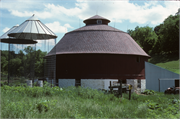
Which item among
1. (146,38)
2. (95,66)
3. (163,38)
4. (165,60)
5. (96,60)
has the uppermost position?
(146,38)

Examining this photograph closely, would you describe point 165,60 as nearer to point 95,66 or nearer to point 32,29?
point 95,66

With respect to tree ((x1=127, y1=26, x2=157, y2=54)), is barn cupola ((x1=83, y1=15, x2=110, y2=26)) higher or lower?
lower

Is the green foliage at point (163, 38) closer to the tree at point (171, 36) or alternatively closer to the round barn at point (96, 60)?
the tree at point (171, 36)

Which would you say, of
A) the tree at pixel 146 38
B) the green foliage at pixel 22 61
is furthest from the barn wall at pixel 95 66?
the tree at pixel 146 38

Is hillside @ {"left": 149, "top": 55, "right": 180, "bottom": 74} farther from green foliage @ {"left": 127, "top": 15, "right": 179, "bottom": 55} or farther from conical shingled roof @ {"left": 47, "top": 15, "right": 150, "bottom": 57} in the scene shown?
conical shingled roof @ {"left": 47, "top": 15, "right": 150, "bottom": 57}

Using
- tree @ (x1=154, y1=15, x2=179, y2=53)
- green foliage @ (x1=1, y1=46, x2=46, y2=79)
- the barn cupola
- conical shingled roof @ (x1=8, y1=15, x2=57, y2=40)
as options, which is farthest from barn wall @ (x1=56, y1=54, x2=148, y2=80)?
tree @ (x1=154, y1=15, x2=179, y2=53)

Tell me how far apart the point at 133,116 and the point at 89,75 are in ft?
51.6

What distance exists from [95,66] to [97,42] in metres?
3.06

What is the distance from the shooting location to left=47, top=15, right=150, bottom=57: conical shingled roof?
25297 millimetres

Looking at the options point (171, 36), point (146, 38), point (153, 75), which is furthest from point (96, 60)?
point (146, 38)

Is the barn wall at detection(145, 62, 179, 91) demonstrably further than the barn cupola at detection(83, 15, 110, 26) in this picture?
No

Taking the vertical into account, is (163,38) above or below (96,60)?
above

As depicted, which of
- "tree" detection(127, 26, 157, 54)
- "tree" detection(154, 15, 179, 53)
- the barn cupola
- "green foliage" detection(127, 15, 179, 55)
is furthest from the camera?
"tree" detection(127, 26, 157, 54)

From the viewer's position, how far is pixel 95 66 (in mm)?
24859
